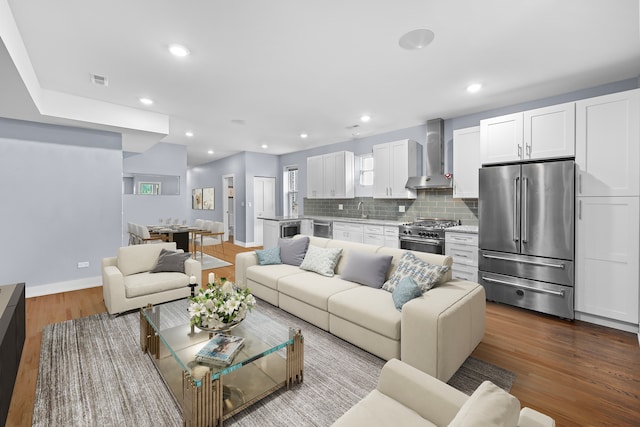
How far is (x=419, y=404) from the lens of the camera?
4.22ft

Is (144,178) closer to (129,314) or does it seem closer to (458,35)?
(129,314)

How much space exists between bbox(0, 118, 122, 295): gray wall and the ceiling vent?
4.90ft

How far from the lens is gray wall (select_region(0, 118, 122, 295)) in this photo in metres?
4.01

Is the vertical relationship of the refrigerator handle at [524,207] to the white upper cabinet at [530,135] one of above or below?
below

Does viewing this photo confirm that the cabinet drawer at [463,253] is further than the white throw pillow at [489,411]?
Yes

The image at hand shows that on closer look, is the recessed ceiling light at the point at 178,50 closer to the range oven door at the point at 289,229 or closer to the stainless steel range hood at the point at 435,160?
the stainless steel range hood at the point at 435,160

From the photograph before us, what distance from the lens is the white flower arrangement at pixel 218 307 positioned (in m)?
2.13

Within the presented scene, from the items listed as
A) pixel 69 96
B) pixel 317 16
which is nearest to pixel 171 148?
pixel 69 96

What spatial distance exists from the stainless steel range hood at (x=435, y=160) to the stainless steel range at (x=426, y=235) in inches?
24.9

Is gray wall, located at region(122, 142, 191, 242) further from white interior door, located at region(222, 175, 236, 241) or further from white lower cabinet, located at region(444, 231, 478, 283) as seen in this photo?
white lower cabinet, located at region(444, 231, 478, 283)

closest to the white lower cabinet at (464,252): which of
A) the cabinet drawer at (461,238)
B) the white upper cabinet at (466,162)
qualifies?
the cabinet drawer at (461,238)

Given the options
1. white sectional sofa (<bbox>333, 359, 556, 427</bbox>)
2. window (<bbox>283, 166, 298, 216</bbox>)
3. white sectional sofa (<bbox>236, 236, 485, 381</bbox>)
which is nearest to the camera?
white sectional sofa (<bbox>333, 359, 556, 427</bbox>)

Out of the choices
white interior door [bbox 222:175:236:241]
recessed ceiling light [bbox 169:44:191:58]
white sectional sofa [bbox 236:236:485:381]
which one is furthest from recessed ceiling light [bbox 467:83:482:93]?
white interior door [bbox 222:175:236:241]

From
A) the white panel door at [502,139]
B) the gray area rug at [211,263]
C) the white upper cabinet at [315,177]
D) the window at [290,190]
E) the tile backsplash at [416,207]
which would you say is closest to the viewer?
the white panel door at [502,139]
